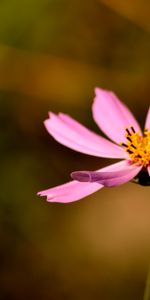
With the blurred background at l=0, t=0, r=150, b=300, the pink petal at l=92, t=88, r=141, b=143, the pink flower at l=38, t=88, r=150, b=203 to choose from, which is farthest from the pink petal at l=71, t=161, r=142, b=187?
the blurred background at l=0, t=0, r=150, b=300

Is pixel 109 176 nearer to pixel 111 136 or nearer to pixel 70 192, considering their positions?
pixel 70 192

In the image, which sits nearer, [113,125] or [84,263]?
[113,125]

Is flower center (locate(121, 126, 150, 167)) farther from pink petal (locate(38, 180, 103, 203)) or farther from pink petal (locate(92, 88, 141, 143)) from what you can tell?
pink petal (locate(38, 180, 103, 203))

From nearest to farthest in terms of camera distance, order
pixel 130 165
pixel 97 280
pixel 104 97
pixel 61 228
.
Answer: pixel 130 165, pixel 104 97, pixel 97 280, pixel 61 228

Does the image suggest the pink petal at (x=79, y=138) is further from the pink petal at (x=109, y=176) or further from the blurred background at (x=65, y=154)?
the blurred background at (x=65, y=154)

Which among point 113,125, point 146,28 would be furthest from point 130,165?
point 146,28

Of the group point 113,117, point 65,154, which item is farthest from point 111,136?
point 65,154

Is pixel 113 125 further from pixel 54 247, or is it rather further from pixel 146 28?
pixel 146 28
